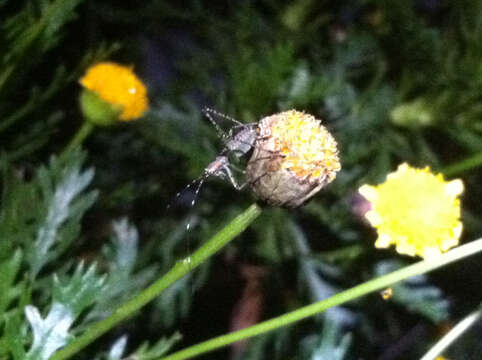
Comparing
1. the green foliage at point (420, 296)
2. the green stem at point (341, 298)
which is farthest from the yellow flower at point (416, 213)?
the green foliage at point (420, 296)

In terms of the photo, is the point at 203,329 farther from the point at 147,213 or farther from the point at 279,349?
the point at 279,349

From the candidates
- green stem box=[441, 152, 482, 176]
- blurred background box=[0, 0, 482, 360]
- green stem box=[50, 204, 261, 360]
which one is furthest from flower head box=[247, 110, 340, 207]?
green stem box=[441, 152, 482, 176]

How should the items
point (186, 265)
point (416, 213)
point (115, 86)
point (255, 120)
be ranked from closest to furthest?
point (186, 265) → point (416, 213) → point (115, 86) → point (255, 120)

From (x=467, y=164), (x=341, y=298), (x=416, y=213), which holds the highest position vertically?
(x=467, y=164)

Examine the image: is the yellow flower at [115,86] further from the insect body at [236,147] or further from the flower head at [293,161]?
the flower head at [293,161]

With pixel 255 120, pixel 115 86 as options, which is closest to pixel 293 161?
pixel 115 86

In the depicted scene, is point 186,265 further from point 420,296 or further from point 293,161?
point 420,296

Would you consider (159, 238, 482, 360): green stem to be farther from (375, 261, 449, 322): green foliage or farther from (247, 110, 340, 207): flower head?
(375, 261, 449, 322): green foliage
